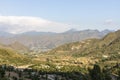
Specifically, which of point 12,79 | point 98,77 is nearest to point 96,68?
point 98,77

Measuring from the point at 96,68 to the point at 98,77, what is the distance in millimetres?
3980

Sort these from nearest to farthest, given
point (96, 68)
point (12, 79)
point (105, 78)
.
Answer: point (96, 68) → point (105, 78) → point (12, 79)

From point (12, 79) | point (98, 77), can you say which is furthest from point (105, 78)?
point (12, 79)

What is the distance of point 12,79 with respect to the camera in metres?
186

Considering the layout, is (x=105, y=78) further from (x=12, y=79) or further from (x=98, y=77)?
(x=12, y=79)

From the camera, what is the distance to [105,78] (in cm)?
14350

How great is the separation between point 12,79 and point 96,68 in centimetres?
6833

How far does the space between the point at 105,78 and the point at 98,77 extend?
10.3 meters

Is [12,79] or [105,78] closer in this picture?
[105,78]

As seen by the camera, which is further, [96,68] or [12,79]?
[12,79]

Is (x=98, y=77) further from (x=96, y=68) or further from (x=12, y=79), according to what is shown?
(x=12, y=79)

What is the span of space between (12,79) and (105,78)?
64.3 m

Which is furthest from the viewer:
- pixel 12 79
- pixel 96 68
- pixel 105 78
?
pixel 12 79

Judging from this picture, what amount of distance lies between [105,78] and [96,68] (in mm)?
12285
